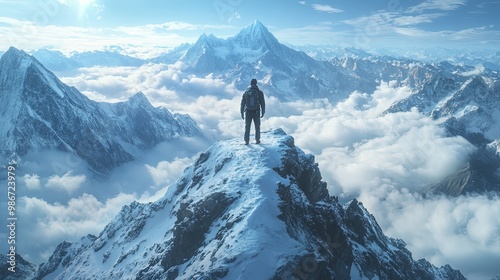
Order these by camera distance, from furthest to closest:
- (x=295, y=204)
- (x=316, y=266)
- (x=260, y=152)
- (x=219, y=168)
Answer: (x=219, y=168) → (x=260, y=152) → (x=295, y=204) → (x=316, y=266)

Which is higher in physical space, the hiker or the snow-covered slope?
the hiker

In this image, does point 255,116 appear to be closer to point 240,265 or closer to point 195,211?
point 195,211

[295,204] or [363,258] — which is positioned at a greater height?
[295,204]

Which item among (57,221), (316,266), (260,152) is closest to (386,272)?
(260,152)

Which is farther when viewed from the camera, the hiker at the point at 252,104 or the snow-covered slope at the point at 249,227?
the hiker at the point at 252,104

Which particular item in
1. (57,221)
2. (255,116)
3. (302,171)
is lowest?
(57,221)

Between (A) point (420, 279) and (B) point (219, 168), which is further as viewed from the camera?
(A) point (420, 279)

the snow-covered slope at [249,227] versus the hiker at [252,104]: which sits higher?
the hiker at [252,104]

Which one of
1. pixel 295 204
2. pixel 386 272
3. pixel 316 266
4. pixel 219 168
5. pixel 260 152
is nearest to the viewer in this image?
pixel 316 266

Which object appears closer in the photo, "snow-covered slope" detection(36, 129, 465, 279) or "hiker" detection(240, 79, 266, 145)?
"snow-covered slope" detection(36, 129, 465, 279)

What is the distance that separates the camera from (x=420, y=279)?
8694cm

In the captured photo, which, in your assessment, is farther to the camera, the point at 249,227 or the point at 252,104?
the point at 252,104

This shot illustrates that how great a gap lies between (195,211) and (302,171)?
12.8m

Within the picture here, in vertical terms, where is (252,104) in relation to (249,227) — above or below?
above
